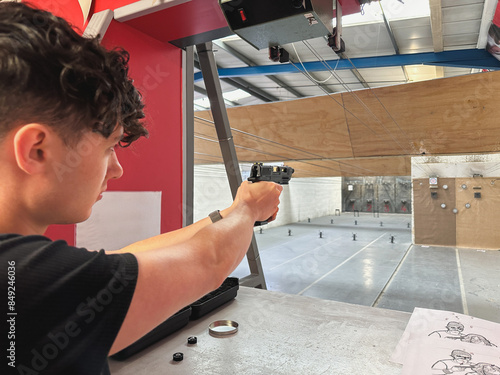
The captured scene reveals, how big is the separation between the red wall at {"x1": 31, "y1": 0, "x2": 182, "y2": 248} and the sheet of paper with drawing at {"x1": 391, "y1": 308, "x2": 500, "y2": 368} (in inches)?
39.7

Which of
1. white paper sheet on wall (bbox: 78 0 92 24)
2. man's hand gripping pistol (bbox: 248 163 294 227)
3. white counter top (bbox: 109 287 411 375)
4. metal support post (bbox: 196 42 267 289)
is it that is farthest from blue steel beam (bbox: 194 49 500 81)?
white counter top (bbox: 109 287 411 375)

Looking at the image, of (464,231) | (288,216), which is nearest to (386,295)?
(464,231)

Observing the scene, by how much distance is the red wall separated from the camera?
48.2 inches

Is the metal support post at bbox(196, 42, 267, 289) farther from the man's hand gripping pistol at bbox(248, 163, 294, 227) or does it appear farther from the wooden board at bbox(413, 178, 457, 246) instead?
the wooden board at bbox(413, 178, 457, 246)

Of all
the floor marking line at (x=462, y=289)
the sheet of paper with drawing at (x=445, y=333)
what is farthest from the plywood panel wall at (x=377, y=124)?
the sheet of paper with drawing at (x=445, y=333)

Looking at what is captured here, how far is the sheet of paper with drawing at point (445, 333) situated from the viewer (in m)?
0.78

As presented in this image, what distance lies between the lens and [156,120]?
1.36 m

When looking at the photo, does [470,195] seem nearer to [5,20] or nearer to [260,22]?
[260,22]

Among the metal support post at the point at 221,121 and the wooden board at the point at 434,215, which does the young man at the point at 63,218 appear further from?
the wooden board at the point at 434,215

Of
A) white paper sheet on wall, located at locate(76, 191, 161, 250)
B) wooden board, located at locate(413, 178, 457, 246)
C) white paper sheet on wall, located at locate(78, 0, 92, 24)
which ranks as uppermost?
white paper sheet on wall, located at locate(78, 0, 92, 24)

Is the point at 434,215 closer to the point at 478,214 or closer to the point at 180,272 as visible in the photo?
the point at 478,214

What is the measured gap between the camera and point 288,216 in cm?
822

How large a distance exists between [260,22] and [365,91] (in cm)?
252

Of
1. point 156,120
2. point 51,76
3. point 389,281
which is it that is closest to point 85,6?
point 156,120
